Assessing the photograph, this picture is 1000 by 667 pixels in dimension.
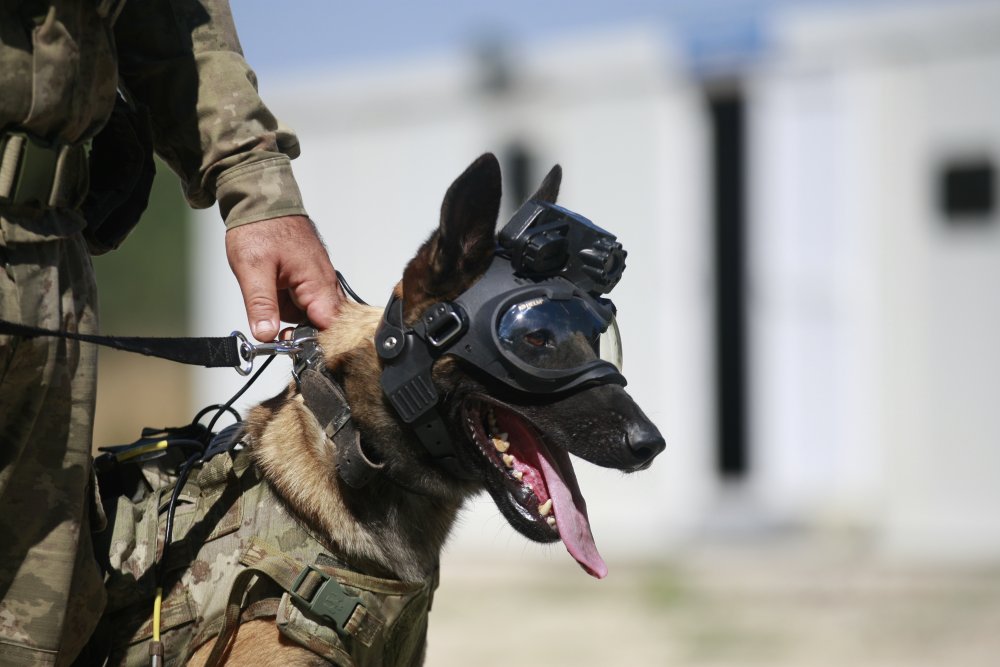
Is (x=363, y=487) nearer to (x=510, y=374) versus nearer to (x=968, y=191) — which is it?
(x=510, y=374)

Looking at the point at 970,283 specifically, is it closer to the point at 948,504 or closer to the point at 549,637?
the point at 948,504

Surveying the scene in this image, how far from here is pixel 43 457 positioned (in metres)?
2.11

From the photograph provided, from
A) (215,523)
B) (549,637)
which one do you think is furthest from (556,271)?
(549,637)

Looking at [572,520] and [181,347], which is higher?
[181,347]

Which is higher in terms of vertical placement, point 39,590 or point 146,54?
point 146,54

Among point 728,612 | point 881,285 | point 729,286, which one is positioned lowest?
point 728,612

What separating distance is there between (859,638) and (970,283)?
13.8 feet

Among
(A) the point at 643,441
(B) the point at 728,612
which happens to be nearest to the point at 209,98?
(A) the point at 643,441

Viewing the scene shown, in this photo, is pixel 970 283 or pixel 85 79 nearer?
pixel 85 79

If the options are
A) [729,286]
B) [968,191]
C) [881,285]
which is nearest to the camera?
[968,191]

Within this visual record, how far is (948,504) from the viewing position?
10.1 metres

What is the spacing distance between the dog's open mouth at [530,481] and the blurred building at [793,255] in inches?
310

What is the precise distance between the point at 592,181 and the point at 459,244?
30.1ft

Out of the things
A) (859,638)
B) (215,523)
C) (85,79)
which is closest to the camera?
(85,79)
